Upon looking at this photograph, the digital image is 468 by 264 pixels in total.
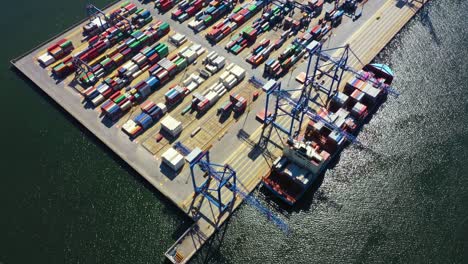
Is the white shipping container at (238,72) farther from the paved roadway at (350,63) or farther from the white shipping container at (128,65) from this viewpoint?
the white shipping container at (128,65)

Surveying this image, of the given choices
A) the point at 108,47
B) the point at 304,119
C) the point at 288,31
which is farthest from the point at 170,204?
the point at 288,31

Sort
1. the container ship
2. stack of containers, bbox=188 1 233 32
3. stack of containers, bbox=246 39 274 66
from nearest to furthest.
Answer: the container ship, stack of containers, bbox=246 39 274 66, stack of containers, bbox=188 1 233 32

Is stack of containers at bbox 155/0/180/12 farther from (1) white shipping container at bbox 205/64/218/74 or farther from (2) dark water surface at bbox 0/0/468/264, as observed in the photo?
(2) dark water surface at bbox 0/0/468/264

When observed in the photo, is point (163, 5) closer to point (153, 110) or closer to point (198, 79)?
point (198, 79)

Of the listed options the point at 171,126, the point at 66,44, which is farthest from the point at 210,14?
the point at 171,126

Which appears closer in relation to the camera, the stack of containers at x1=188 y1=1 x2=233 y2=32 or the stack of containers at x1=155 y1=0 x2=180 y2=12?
the stack of containers at x1=188 y1=1 x2=233 y2=32

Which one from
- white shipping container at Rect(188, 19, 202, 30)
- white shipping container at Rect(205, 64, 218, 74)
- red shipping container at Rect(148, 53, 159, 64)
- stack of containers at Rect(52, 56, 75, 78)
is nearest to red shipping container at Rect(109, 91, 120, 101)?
red shipping container at Rect(148, 53, 159, 64)

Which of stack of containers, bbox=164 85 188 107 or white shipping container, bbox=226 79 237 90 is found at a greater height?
white shipping container, bbox=226 79 237 90
